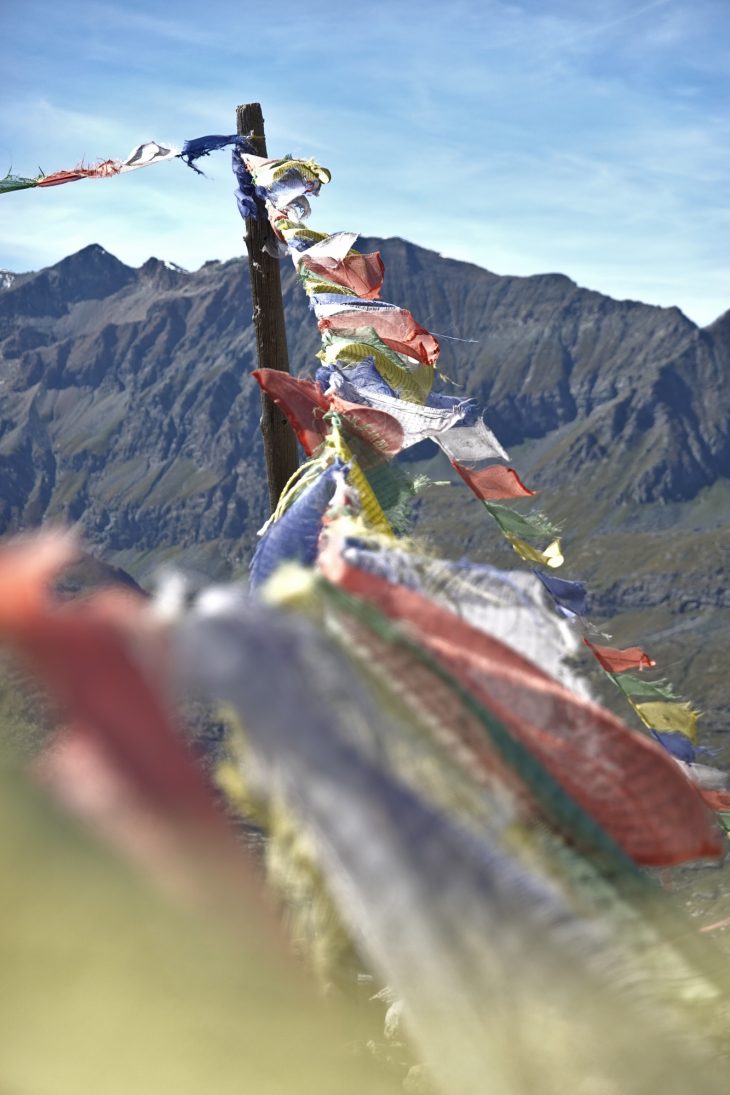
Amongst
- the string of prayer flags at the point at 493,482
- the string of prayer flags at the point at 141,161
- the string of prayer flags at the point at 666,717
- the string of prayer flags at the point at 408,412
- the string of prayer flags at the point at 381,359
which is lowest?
the string of prayer flags at the point at 666,717

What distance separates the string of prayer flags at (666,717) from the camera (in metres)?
5.21

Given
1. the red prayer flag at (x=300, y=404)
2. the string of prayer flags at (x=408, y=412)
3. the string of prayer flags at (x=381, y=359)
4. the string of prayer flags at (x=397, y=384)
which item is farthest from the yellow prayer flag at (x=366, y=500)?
the string of prayer flags at (x=381, y=359)

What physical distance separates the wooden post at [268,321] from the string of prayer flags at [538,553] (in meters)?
2.30

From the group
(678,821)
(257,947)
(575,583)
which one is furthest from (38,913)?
(575,583)

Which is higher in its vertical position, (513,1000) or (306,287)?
(306,287)

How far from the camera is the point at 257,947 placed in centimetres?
130

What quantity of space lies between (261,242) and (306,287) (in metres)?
1.60

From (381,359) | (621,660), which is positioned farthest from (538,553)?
(381,359)

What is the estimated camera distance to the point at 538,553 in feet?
16.2

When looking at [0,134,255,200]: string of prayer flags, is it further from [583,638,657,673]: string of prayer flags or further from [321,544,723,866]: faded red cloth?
[321,544,723,866]: faded red cloth

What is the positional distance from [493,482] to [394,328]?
2.74 ft

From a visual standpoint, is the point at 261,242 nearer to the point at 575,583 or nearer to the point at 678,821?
the point at 575,583

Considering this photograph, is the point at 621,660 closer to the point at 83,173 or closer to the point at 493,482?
the point at 493,482

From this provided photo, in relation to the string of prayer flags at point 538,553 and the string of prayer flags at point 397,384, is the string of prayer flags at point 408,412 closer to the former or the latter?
the string of prayer flags at point 397,384
